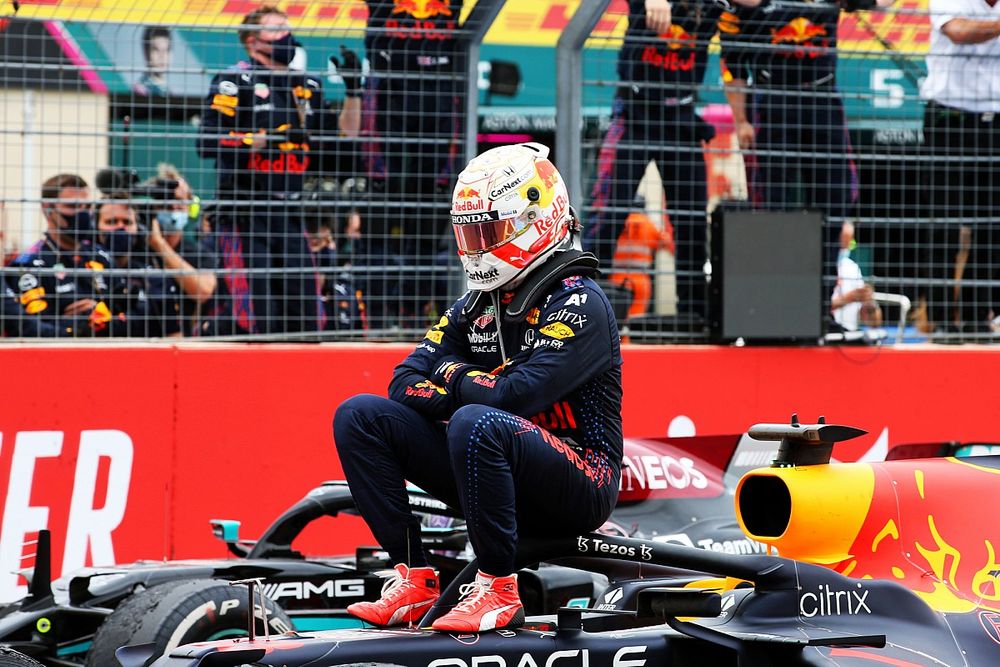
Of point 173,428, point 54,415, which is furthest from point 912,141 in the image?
point 54,415

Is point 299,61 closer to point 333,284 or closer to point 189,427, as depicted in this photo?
point 333,284

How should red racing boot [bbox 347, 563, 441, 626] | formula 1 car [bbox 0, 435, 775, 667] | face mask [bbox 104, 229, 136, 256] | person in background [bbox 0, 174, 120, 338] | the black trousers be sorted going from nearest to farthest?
1. the black trousers
2. red racing boot [bbox 347, 563, 441, 626]
3. formula 1 car [bbox 0, 435, 775, 667]
4. person in background [bbox 0, 174, 120, 338]
5. face mask [bbox 104, 229, 136, 256]

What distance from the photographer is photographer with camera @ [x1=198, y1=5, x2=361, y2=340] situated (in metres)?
7.47

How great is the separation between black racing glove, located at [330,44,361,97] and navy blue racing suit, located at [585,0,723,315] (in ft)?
4.72

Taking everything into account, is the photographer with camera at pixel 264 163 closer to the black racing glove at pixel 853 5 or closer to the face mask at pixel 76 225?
the face mask at pixel 76 225

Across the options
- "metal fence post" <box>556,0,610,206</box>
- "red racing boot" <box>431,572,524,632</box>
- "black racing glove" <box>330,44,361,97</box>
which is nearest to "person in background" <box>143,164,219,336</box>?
"black racing glove" <box>330,44,361,97</box>

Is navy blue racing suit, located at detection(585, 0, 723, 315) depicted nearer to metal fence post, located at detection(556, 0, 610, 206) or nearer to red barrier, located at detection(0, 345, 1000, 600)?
metal fence post, located at detection(556, 0, 610, 206)

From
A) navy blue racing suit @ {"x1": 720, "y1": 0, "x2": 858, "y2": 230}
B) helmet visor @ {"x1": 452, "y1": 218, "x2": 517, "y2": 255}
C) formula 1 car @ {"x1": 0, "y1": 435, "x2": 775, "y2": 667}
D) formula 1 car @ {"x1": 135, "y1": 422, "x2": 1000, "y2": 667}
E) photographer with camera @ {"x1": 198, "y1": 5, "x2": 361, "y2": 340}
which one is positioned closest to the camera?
formula 1 car @ {"x1": 135, "y1": 422, "x2": 1000, "y2": 667}

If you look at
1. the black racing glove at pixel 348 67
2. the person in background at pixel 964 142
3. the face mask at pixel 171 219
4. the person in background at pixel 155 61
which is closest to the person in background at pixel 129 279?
the face mask at pixel 171 219

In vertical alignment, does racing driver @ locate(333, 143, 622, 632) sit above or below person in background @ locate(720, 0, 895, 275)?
below

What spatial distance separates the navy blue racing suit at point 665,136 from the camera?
793cm

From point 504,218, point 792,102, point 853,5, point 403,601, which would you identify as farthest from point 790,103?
point 403,601

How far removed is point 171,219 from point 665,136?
284 cm

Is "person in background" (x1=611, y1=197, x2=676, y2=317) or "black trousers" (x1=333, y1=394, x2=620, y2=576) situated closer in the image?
"black trousers" (x1=333, y1=394, x2=620, y2=576)
